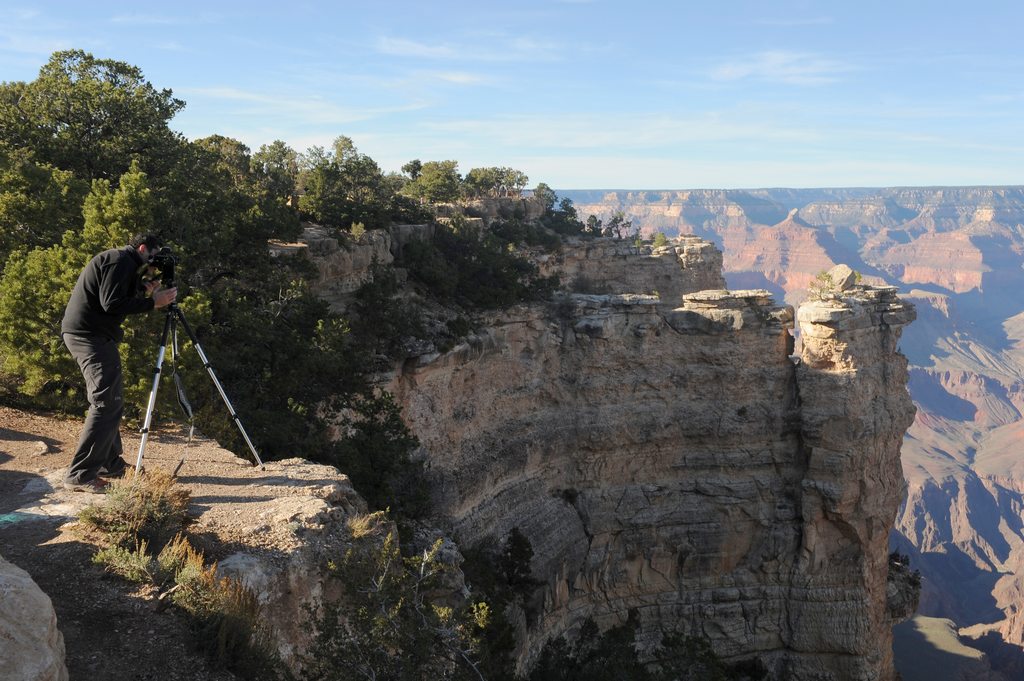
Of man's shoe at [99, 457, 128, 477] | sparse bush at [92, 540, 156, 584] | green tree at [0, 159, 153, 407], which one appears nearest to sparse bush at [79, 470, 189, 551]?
sparse bush at [92, 540, 156, 584]

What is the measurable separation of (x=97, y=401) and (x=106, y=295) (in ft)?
4.52

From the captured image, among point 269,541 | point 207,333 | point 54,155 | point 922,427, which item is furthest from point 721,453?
point 922,427

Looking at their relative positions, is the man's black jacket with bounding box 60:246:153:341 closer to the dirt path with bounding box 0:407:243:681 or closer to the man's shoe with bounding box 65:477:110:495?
the man's shoe with bounding box 65:477:110:495

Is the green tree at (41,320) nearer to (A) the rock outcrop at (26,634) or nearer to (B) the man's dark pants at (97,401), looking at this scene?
(B) the man's dark pants at (97,401)

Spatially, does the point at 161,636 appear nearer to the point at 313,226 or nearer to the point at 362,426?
the point at 362,426

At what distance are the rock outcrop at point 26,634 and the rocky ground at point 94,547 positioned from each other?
0.70 m

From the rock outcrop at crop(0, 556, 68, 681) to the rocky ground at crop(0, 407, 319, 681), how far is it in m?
0.70

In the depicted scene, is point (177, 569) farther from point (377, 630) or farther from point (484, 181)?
point (484, 181)

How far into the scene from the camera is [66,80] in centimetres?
2338

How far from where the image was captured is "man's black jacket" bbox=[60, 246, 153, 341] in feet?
27.5

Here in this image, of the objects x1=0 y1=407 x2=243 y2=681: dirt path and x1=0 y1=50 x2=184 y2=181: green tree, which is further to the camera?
x1=0 y1=50 x2=184 y2=181: green tree

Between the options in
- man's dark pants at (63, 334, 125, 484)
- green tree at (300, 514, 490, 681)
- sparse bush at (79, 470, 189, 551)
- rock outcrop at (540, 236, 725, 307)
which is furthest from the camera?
rock outcrop at (540, 236, 725, 307)

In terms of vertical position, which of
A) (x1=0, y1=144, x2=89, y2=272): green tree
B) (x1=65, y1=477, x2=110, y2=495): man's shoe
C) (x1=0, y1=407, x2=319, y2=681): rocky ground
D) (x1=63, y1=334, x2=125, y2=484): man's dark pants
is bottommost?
(x1=0, y1=407, x2=319, y2=681): rocky ground

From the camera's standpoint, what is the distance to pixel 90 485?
9.05 m
